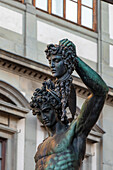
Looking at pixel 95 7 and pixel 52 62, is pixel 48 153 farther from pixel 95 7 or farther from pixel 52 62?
pixel 95 7

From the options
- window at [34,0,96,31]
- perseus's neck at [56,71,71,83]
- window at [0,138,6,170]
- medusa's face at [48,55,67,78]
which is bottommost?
perseus's neck at [56,71,71,83]

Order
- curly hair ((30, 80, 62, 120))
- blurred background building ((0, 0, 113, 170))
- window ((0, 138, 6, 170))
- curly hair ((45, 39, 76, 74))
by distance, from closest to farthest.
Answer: curly hair ((45, 39, 76, 74)) < curly hair ((30, 80, 62, 120)) < window ((0, 138, 6, 170)) < blurred background building ((0, 0, 113, 170))

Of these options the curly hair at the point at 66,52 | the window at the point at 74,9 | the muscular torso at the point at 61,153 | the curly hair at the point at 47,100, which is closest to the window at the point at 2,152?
the window at the point at 74,9

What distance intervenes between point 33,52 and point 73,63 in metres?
15.7

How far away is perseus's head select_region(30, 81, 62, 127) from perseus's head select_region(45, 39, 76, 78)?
1.01 feet

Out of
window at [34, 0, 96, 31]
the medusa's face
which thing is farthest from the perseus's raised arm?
window at [34, 0, 96, 31]

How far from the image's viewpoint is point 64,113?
7.00 meters

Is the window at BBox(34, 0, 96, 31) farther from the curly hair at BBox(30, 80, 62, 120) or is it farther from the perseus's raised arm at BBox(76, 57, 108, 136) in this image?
the perseus's raised arm at BBox(76, 57, 108, 136)

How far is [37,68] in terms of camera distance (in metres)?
22.3

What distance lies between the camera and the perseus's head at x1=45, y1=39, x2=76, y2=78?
692 cm

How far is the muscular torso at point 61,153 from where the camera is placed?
695cm

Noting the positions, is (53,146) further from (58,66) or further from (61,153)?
(58,66)

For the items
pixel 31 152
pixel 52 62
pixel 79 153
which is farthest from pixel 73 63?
pixel 31 152

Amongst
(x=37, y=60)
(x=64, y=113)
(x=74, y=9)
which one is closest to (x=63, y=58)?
(x=64, y=113)
